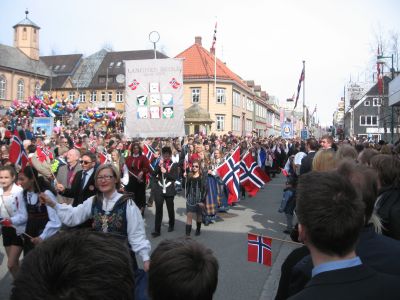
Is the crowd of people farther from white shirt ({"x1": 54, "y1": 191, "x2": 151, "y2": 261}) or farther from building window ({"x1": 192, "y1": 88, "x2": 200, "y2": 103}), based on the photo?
building window ({"x1": 192, "y1": 88, "x2": 200, "y2": 103})

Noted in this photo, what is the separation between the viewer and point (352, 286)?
5.60ft

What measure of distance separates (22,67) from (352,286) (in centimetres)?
8296

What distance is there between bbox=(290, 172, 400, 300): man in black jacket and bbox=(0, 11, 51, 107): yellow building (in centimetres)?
7404

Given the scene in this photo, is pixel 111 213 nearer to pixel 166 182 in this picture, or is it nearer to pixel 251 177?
pixel 166 182

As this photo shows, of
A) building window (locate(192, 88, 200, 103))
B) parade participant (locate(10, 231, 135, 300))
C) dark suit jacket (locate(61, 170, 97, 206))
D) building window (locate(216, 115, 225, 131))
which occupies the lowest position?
dark suit jacket (locate(61, 170, 97, 206))

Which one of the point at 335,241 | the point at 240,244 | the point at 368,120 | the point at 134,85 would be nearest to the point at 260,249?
the point at 335,241

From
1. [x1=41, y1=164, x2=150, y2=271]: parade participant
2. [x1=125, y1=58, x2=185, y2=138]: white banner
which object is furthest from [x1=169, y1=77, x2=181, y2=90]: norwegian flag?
[x1=41, y1=164, x2=150, y2=271]: parade participant

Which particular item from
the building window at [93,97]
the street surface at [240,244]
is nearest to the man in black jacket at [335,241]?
the street surface at [240,244]

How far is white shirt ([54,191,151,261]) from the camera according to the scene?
4102 mm

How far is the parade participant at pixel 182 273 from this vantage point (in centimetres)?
175

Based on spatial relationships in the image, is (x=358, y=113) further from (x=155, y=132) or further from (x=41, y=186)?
(x=41, y=186)

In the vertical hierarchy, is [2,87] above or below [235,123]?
above

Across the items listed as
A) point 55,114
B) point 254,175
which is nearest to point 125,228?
point 254,175

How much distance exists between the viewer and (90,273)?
4.03 ft
